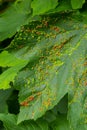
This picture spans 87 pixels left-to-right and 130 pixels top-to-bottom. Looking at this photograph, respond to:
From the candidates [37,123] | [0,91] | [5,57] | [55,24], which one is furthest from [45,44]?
[0,91]

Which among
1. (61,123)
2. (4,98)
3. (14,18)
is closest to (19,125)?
(61,123)

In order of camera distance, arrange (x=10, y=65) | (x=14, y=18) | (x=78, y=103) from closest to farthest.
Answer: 1. (x=78, y=103)
2. (x=10, y=65)
3. (x=14, y=18)

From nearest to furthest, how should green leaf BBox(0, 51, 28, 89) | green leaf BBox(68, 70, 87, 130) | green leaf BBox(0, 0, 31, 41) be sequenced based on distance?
green leaf BBox(68, 70, 87, 130) → green leaf BBox(0, 51, 28, 89) → green leaf BBox(0, 0, 31, 41)

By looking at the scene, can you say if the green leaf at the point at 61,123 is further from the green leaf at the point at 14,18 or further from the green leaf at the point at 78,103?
the green leaf at the point at 14,18

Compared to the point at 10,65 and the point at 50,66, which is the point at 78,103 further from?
the point at 10,65

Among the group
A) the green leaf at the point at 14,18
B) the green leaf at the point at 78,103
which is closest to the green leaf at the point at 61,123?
the green leaf at the point at 78,103

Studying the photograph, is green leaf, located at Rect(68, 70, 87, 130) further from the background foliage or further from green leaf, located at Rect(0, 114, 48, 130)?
green leaf, located at Rect(0, 114, 48, 130)

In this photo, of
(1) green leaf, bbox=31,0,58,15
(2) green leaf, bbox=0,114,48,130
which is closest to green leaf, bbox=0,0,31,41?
(1) green leaf, bbox=31,0,58,15
